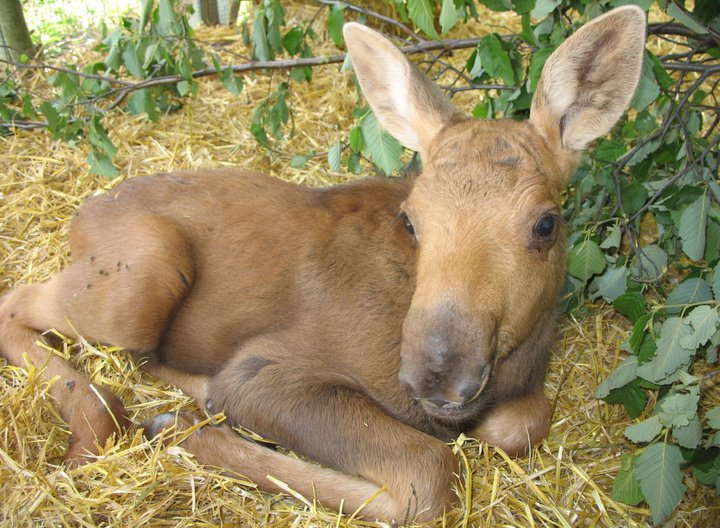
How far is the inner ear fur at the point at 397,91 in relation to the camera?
4.17 metres

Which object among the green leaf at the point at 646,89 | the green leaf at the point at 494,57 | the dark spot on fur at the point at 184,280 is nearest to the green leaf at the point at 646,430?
the green leaf at the point at 646,89

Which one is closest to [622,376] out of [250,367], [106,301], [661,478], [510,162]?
[661,478]

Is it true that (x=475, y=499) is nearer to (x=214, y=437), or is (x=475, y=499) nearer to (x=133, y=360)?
(x=214, y=437)

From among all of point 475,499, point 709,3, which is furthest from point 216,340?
point 709,3

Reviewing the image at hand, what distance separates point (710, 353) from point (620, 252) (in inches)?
82.7

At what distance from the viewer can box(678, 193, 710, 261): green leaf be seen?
3789 mm

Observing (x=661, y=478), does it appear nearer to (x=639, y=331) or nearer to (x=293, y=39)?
(x=639, y=331)

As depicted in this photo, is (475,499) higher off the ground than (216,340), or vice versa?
(216,340)

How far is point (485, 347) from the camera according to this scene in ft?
10.4

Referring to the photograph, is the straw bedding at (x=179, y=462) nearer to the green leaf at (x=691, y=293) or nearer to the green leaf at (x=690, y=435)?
the green leaf at (x=690, y=435)

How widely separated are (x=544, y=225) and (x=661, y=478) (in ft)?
4.33

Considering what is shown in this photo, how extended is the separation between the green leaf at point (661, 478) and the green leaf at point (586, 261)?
4.22 ft

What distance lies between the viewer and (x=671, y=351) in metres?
3.34

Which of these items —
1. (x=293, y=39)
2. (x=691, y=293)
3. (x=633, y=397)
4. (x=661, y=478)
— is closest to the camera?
(x=661, y=478)
